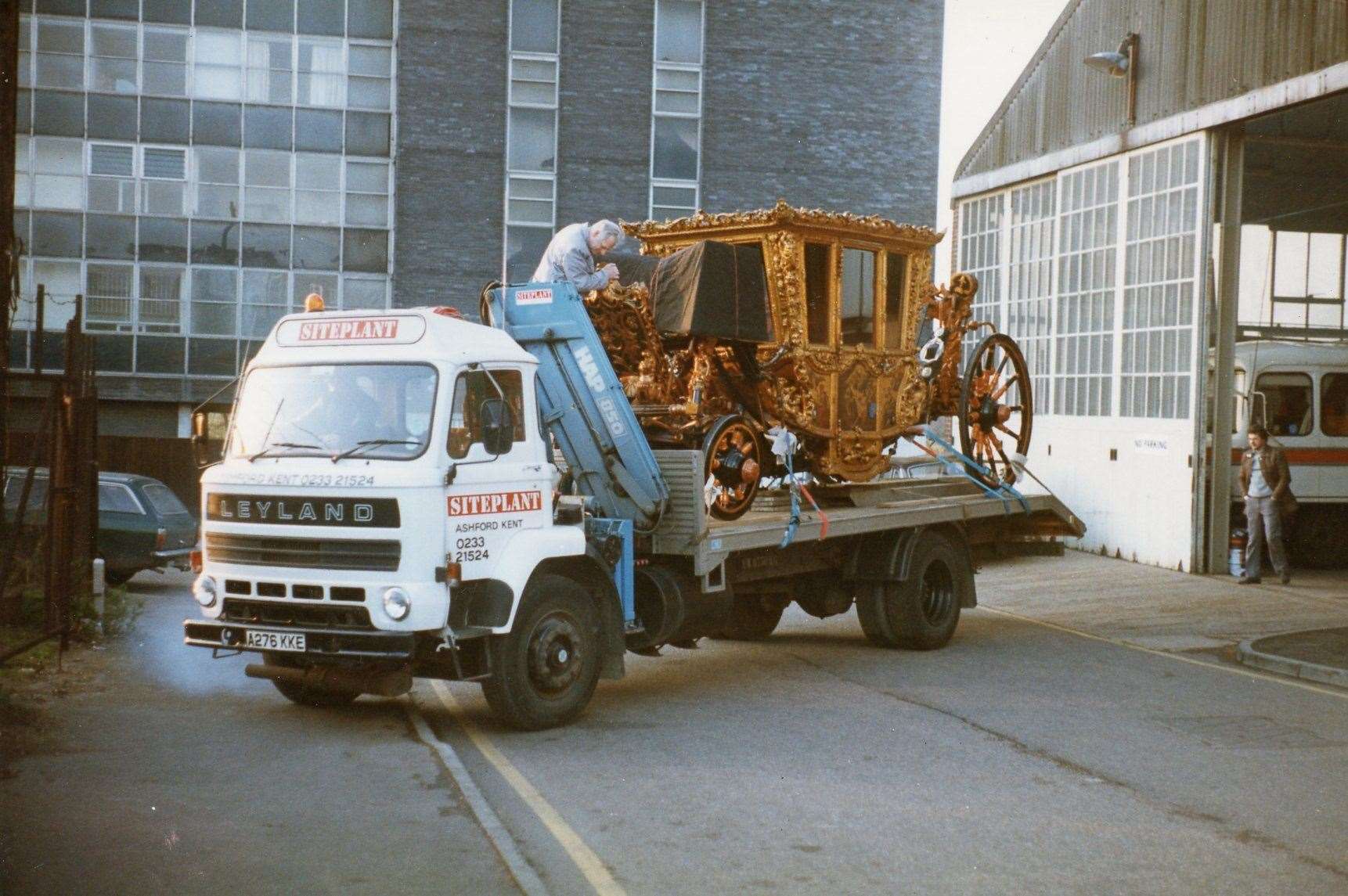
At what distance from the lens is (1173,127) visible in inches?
793

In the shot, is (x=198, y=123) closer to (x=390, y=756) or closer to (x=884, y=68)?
(x=884, y=68)

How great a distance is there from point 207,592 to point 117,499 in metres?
11.7

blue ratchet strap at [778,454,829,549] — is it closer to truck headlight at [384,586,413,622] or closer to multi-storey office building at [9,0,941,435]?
truck headlight at [384,586,413,622]

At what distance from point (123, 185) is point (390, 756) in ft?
97.4

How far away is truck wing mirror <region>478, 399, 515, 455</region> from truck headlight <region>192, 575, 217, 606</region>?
194 cm

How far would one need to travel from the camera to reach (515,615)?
9422mm

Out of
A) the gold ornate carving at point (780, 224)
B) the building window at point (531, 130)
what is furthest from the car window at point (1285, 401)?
the building window at point (531, 130)

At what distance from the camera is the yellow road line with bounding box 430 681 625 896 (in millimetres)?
6402

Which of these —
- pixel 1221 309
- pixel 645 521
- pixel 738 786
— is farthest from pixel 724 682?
pixel 1221 309

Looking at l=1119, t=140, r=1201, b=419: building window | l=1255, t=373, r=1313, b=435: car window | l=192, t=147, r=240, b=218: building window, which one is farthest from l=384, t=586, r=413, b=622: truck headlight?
l=192, t=147, r=240, b=218: building window

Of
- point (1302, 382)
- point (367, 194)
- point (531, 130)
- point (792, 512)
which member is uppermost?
point (531, 130)

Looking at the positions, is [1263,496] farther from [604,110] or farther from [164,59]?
[164,59]

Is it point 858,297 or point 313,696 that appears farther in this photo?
point 858,297

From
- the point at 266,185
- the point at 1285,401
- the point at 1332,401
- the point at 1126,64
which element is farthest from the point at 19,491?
the point at 1332,401
